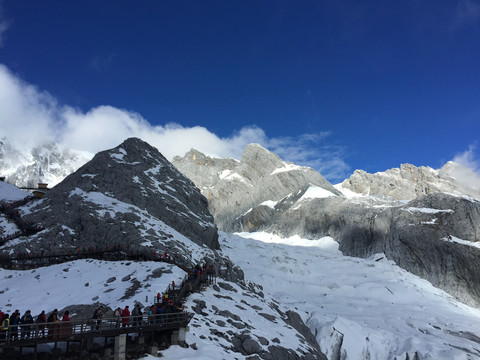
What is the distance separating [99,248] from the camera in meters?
45.3

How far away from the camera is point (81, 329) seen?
19.5m

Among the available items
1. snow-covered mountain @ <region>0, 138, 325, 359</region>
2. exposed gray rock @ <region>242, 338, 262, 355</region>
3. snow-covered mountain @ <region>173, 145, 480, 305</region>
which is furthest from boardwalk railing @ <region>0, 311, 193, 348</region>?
snow-covered mountain @ <region>173, 145, 480, 305</region>

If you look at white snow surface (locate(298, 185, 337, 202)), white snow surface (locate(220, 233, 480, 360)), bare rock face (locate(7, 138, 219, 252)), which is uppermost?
white snow surface (locate(298, 185, 337, 202))

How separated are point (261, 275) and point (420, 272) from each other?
2111 inches

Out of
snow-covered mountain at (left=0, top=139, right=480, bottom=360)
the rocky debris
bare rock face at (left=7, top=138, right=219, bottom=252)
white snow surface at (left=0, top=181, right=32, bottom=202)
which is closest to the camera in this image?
the rocky debris

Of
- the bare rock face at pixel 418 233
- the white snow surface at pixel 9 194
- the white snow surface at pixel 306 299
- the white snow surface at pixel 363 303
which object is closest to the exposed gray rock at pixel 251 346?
the white snow surface at pixel 306 299

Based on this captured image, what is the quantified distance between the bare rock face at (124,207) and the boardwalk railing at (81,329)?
919 inches

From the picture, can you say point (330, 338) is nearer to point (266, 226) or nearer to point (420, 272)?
point (420, 272)

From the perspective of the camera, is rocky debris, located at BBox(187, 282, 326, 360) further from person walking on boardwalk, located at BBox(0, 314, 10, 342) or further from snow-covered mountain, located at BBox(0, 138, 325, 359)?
person walking on boardwalk, located at BBox(0, 314, 10, 342)

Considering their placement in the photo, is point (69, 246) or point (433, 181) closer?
point (69, 246)

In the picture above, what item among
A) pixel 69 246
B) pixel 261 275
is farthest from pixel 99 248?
pixel 261 275

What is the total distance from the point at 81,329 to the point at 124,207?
36.6 m

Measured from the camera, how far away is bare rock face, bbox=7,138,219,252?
47156 millimetres

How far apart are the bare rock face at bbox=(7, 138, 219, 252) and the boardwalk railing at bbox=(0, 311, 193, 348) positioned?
919 inches
